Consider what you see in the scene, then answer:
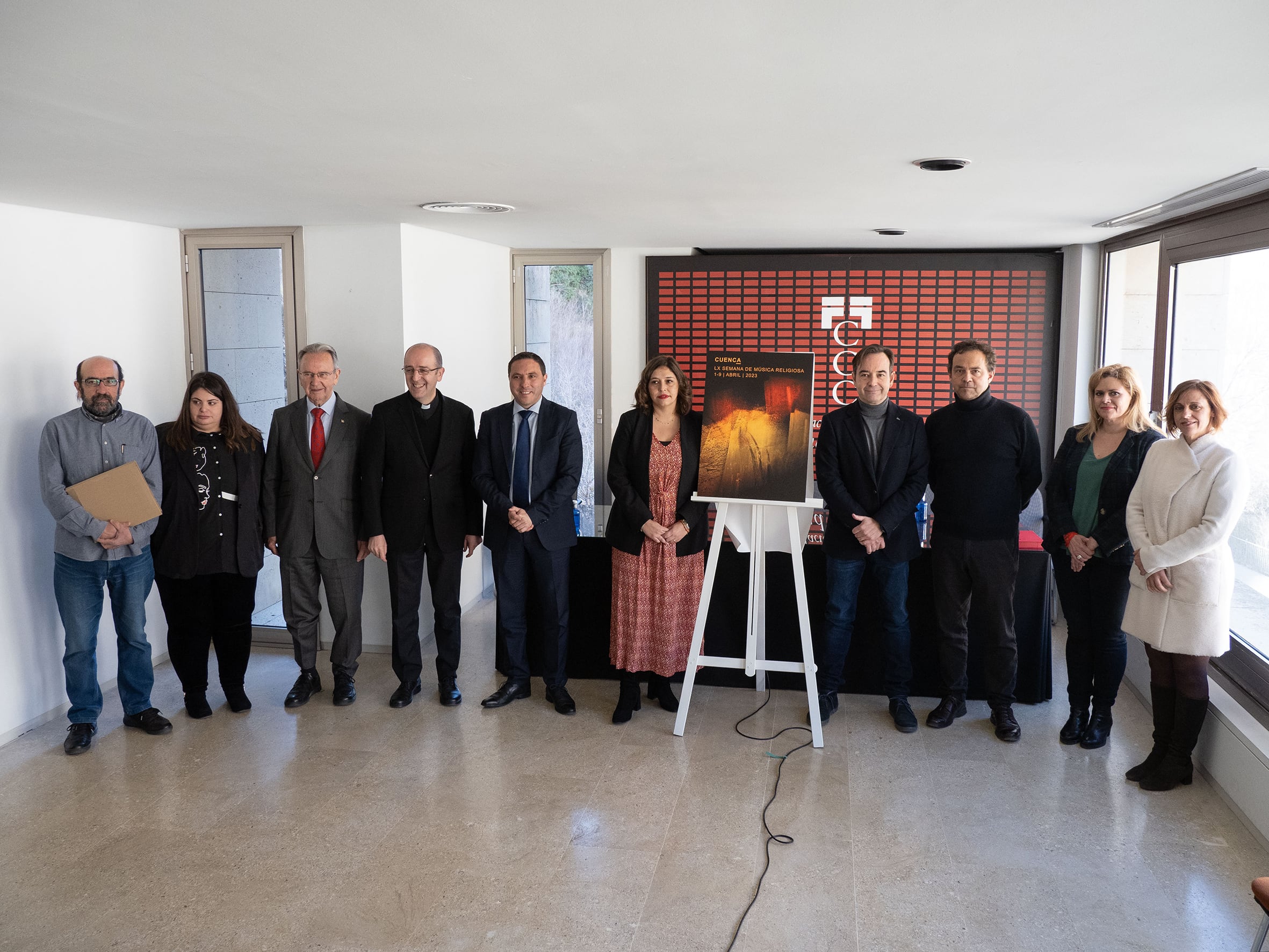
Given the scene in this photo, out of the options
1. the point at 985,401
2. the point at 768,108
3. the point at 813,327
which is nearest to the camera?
the point at 768,108

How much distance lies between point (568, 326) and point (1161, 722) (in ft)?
13.7

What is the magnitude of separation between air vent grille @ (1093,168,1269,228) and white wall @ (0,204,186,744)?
15.7 feet

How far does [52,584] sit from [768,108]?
3.78 metres

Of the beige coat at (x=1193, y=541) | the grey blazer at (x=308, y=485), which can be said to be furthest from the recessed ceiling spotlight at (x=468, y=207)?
the beige coat at (x=1193, y=541)

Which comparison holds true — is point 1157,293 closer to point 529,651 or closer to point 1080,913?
point 1080,913

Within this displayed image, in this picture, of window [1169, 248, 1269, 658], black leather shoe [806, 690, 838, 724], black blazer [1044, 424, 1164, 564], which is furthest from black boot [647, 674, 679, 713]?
window [1169, 248, 1269, 658]

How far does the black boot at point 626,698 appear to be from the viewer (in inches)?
169

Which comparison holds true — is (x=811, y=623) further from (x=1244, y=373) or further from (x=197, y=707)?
(x=197, y=707)

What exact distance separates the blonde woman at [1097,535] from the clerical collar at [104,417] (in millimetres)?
3884

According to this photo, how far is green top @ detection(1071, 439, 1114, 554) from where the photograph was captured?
3.82 meters

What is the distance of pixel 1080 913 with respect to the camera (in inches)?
112

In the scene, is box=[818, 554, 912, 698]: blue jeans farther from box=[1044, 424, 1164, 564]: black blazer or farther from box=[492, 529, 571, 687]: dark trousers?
box=[492, 529, 571, 687]: dark trousers

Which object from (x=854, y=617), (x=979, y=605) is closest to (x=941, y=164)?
(x=979, y=605)

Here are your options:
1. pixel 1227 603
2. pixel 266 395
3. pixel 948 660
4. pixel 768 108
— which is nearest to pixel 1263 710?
pixel 1227 603
